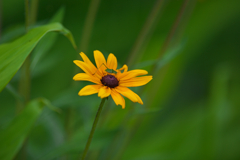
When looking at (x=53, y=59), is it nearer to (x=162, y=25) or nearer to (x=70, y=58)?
(x=70, y=58)

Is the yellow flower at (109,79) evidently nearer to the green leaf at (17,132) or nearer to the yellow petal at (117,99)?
the yellow petal at (117,99)

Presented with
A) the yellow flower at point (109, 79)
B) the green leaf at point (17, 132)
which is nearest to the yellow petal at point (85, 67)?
the yellow flower at point (109, 79)

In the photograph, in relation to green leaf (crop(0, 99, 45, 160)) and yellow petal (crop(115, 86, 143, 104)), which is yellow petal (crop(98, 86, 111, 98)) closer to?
yellow petal (crop(115, 86, 143, 104))

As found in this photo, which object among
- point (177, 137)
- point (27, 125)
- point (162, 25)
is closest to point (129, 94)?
point (27, 125)

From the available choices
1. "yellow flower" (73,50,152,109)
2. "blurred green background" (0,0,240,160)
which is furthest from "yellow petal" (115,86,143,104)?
"blurred green background" (0,0,240,160)

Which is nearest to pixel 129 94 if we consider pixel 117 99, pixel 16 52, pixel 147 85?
pixel 117 99

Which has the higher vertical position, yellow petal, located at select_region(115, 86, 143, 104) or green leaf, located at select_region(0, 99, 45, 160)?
green leaf, located at select_region(0, 99, 45, 160)
